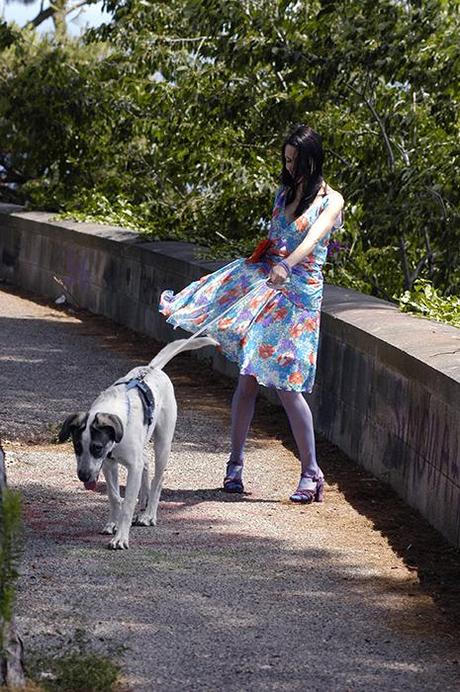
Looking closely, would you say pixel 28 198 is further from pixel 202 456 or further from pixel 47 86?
pixel 202 456

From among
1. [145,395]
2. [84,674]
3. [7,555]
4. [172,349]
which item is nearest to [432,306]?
[172,349]

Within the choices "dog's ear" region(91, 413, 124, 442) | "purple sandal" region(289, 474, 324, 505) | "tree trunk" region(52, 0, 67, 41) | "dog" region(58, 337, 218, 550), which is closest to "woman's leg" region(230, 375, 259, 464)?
"purple sandal" region(289, 474, 324, 505)

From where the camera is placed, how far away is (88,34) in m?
16.4

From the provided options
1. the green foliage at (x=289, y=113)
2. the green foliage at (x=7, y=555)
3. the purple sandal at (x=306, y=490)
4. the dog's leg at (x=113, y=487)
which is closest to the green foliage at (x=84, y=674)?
the green foliage at (x=7, y=555)

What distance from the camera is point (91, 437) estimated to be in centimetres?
630

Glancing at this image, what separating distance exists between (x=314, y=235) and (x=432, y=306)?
2.38 m

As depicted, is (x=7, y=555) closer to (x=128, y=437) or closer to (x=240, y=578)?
(x=240, y=578)

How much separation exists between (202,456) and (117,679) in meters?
4.17

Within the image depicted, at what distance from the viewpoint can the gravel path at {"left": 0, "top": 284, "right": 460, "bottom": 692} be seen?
16.9 ft

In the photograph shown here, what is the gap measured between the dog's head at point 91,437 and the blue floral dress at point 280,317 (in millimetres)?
1482

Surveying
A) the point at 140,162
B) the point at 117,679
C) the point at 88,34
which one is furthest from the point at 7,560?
the point at 140,162

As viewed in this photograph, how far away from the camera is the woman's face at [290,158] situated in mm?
7520

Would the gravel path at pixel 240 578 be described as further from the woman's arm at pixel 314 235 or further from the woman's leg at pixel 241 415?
the woman's arm at pixel 314 235

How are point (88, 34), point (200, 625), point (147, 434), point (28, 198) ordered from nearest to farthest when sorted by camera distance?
point (200, 625) < point (147, 434) < point (88, 34) < point (28, 198)
